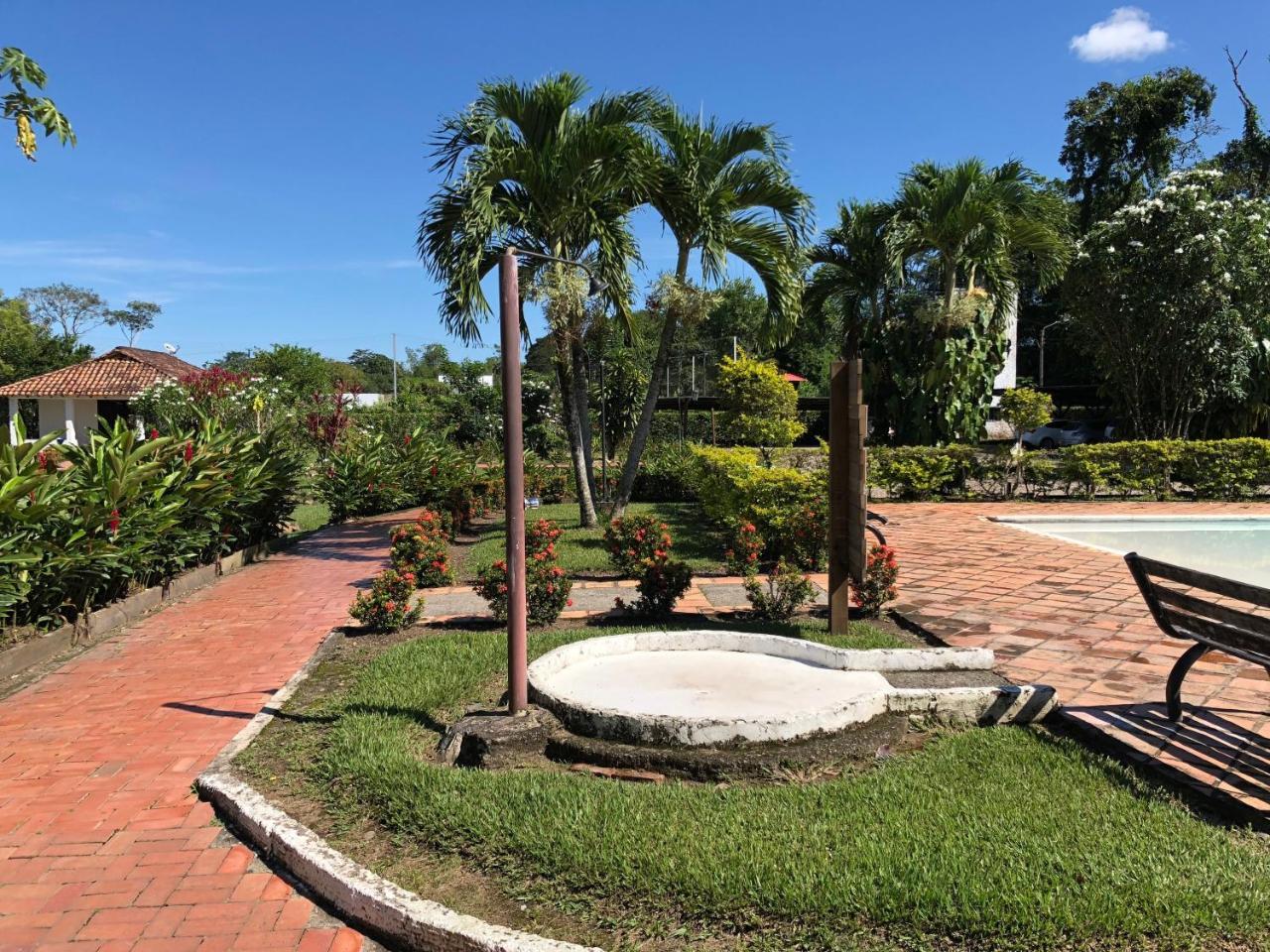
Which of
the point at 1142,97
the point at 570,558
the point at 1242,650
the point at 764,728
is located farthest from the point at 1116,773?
the point at 1142,97

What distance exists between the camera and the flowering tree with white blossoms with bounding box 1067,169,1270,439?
15.9 metres

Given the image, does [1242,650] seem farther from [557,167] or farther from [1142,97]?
[1142,97]

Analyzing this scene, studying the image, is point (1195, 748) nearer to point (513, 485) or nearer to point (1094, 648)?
point (1094, 648)

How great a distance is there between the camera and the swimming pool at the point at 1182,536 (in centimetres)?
988

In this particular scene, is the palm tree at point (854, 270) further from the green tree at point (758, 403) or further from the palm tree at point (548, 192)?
the palm tree at point (548, 192)

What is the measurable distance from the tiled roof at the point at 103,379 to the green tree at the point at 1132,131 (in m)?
33.7

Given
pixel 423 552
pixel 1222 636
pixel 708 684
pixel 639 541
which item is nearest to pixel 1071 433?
pixel 639 541

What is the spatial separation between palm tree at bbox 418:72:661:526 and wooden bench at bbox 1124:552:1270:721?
719 centimetres

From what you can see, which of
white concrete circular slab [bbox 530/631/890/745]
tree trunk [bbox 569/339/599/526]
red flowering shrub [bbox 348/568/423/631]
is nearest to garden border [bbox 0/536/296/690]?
red flowering shrub [bbox 348/568/423/631]

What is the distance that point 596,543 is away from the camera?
33.3 feet

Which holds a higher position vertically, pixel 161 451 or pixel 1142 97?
pixel 1142 97

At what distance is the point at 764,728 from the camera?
3.71m

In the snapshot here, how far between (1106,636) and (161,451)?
8279 mm

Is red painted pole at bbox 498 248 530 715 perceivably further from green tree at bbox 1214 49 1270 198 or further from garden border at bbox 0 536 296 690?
green tree at bbox 1214 49 1270 198
